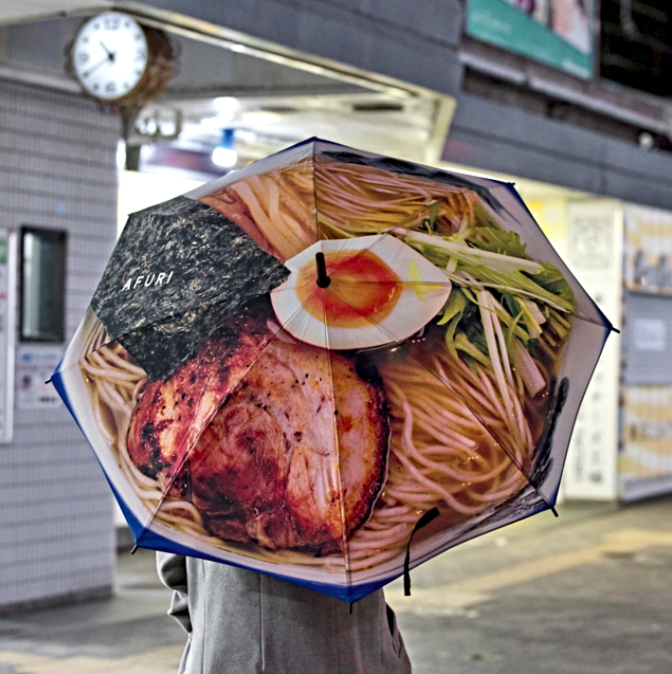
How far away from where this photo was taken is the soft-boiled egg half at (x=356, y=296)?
2.33 m

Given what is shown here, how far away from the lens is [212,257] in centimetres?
255

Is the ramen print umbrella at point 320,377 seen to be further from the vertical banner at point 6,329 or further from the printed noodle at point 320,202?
the vertical banner at point 6,329

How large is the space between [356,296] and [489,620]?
5.68 m

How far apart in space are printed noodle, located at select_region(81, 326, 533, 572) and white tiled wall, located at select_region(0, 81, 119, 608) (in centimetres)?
528

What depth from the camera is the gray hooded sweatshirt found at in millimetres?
2506

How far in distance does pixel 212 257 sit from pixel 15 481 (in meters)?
5.46

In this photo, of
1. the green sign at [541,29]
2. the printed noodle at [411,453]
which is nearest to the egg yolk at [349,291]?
the printed noodle at [411,453]

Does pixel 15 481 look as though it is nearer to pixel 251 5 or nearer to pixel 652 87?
pixel 251 5

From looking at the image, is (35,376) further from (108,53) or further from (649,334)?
(649,334)

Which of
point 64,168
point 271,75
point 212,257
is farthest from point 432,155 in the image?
point 212,257

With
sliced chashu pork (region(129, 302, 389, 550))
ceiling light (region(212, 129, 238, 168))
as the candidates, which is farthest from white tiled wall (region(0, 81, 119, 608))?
sliced chashu pork (region(129, 302, 389, 550))

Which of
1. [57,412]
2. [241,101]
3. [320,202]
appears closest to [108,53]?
[241,101]

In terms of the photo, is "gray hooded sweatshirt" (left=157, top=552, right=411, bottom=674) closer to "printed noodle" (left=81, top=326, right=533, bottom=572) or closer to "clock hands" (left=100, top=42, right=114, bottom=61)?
"printed noodle" (left=81, top=326, right=533, bottom=572)

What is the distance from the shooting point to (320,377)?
2.33 m
